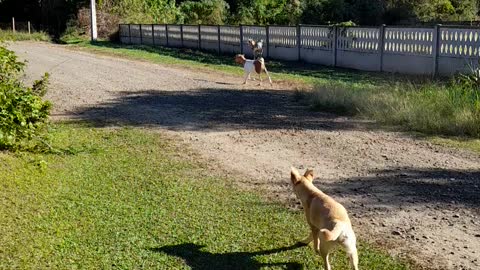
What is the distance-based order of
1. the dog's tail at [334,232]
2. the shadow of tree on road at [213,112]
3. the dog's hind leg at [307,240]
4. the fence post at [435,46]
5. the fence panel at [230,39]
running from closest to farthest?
the dog's tail at [334,232] → the dog's hind leg at [307,240] → the shadow of tree on road at [213,112] → the fence post at [435,46] → the fence panel at [230,39]

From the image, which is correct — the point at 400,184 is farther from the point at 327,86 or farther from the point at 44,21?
the point at 44,21

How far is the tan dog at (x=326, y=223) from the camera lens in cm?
370

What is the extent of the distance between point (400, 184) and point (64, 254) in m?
3.36

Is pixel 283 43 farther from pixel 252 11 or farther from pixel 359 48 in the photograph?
pixel 252 11

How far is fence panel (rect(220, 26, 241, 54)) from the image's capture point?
76.6 feet

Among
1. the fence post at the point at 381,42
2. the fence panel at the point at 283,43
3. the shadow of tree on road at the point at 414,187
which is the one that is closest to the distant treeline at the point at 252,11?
the fence panel at the point at 283,43

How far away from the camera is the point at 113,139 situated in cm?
812

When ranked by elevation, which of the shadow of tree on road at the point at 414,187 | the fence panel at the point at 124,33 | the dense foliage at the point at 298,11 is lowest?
the shadow of tree on road at the point at 414,187

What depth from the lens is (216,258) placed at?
169 inches

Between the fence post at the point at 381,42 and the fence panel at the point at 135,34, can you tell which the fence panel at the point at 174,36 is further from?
the fence post at the point at 381,42

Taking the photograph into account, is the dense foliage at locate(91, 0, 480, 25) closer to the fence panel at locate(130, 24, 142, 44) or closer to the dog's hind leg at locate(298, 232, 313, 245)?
the fence panel at locate(130, 24, 142, 44)

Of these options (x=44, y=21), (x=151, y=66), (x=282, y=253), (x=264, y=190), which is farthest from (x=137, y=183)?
(x=44, y=21)

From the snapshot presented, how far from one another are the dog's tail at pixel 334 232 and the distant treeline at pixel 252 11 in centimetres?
2449

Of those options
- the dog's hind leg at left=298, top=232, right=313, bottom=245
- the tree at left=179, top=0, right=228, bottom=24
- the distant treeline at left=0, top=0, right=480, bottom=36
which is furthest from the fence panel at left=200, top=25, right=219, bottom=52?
the dog's hind leg at left=298, top=232, right=313, bottom=245
